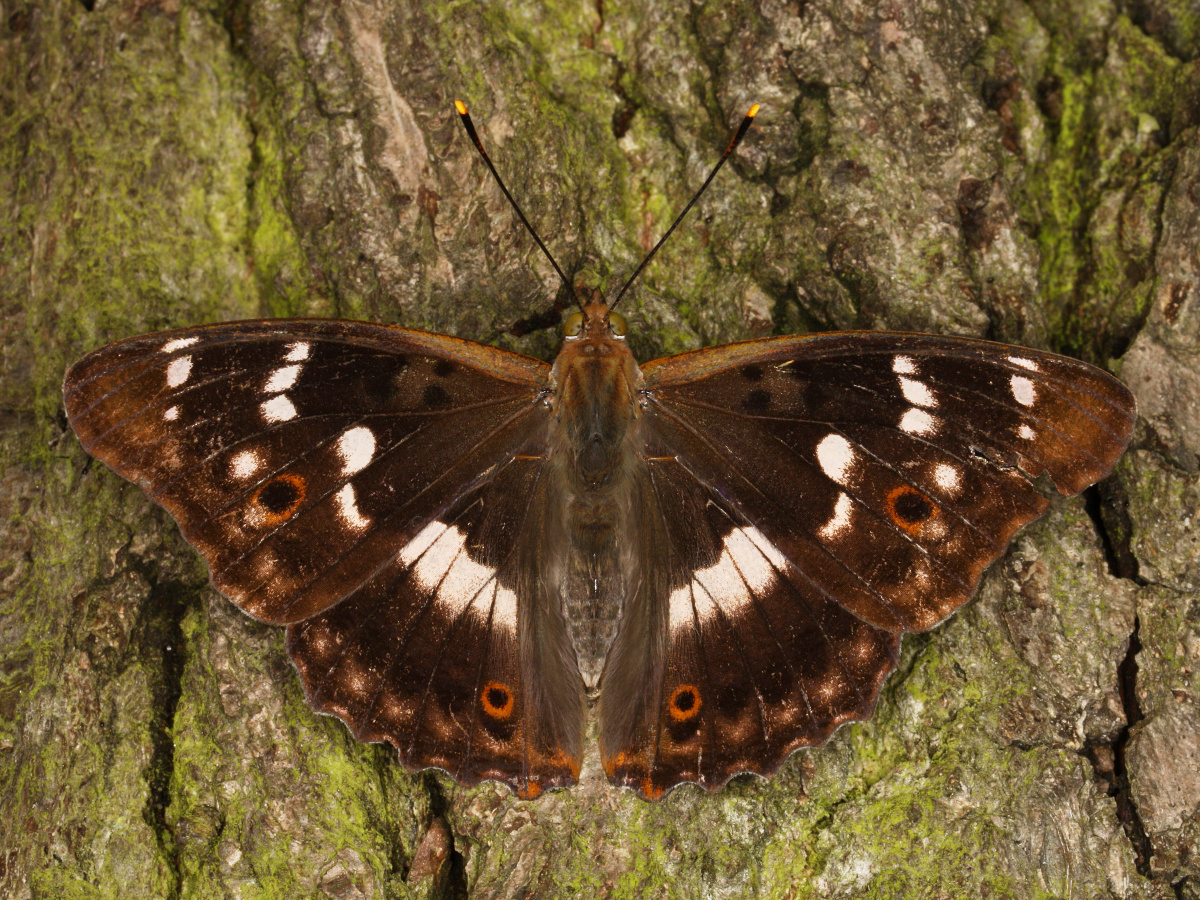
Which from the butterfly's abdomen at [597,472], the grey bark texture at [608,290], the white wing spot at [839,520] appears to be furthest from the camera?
the butterfly's abdomen at [597,472]

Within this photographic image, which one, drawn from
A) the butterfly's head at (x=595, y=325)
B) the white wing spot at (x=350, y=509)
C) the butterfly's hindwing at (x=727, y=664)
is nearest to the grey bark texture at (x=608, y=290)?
the butterfly's hindwing at (x=727, y=664)

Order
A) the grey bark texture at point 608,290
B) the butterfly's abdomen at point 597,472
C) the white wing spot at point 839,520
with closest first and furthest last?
the grey bark texture at point 608,290, the white wing spot at point 839,520, the butterfly's abdomen at point 597,472

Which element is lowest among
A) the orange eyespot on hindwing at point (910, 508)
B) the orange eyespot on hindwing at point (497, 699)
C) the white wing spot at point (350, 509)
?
the orange eyespot on hindwing at point (497, 699)

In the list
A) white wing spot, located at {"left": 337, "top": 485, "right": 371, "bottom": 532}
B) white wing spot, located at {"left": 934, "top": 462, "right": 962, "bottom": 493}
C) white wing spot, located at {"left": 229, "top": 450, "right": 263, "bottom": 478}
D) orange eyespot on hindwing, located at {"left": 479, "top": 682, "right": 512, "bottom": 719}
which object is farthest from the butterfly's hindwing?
white wing spot, located at {"left": 229, "top": 450, "right": 263, "bottom": 478}

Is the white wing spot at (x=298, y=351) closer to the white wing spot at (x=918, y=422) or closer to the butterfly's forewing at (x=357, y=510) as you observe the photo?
the butterfly's forewing at (x=357, y=510)

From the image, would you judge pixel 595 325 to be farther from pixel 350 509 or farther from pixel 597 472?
pixel 350 509

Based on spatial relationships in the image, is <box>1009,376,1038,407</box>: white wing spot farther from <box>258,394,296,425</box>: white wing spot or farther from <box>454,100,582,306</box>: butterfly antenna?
<box>258,394,296,425</box>: white wing spot

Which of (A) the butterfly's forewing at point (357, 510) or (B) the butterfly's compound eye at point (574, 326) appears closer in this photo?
(A) the butterfly's forewing at point (357, 510)

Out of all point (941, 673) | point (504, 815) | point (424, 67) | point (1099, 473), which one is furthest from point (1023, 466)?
point (424, 67)
